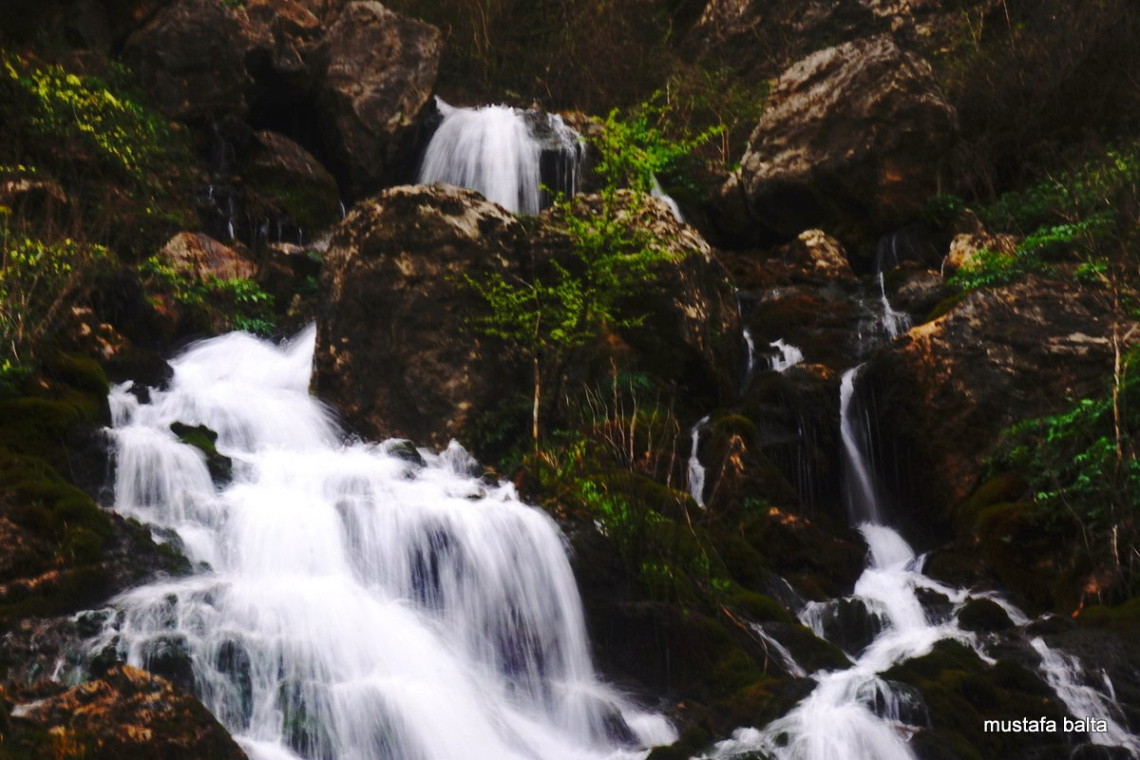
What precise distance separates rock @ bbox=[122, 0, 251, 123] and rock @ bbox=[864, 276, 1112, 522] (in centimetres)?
1051

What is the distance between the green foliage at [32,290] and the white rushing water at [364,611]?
869mm

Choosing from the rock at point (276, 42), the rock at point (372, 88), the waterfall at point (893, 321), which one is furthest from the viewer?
the rock at point (372, 88)

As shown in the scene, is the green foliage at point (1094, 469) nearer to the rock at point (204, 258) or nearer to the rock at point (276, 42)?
the rock at point (204, 258)

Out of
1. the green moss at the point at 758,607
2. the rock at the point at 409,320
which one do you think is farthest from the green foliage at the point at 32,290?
the green moss at the point at 758,607

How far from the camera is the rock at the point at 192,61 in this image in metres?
14.8

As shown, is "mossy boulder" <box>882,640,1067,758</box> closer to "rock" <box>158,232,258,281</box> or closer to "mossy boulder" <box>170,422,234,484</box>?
"mossy boulder" <box>170,422,234,484</box>

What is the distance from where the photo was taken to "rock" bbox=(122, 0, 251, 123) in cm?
1476

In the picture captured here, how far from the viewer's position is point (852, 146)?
14445 millimetres

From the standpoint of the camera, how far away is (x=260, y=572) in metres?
6.24

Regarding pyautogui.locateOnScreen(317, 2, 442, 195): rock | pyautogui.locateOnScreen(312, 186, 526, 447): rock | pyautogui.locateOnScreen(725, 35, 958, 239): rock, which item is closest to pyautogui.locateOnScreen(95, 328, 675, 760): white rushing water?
pyautogui.locateOnScreen(312, 186, 526, 447): rock

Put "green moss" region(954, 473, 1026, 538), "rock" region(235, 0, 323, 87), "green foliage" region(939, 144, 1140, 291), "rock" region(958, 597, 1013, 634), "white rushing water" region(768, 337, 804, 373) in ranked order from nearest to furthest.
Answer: "rock" region(958, 597, 1013, 634)
"green moss" region(954, 473, 1026, 538)
"green foliage" region(939, 144, 1140, 291)
"white rushing water" region(768, 337, 804, 373)
"rock" region(235, 0, 323, 87)

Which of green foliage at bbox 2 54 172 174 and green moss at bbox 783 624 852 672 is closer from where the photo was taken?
green moss at bbox 783 624 852 672

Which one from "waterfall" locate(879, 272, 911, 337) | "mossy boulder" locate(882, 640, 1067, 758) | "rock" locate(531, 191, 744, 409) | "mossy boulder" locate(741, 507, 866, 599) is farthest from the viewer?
"waterfall" locate(879, 272, 911, 337)

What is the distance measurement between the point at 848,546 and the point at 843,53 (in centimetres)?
951
